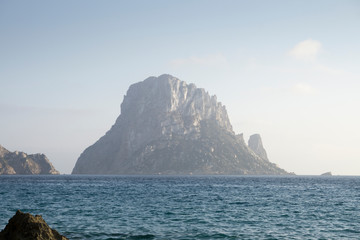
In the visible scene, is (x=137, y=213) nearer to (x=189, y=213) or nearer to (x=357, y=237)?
(x=189, y=213)

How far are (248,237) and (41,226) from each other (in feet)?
51.6

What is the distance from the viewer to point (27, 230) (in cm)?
1955

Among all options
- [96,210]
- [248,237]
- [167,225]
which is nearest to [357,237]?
[248,237]

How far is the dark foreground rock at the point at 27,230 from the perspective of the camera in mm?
19328

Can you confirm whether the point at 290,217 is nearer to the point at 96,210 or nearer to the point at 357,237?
the point at 357,237

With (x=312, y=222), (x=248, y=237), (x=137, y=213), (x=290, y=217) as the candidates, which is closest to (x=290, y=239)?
(x=248, y=237)

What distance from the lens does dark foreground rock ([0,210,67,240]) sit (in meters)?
19.3

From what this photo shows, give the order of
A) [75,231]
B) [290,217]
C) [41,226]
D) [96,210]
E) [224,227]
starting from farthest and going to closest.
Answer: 1. [96,210]
2. [290,217]
3. [224,227]
4. [75,231]
5. [41,226]

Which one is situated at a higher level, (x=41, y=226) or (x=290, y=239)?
(x=41, y=226)

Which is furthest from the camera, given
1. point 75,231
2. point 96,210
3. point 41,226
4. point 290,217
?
point 96,210

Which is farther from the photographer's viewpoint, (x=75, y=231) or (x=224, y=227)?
(x=224, y=227)

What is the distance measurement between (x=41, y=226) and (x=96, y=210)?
25692 millimetres

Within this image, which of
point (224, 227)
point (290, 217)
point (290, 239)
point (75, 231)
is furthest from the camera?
point (290, 217)

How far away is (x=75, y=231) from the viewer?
30.6 meters
